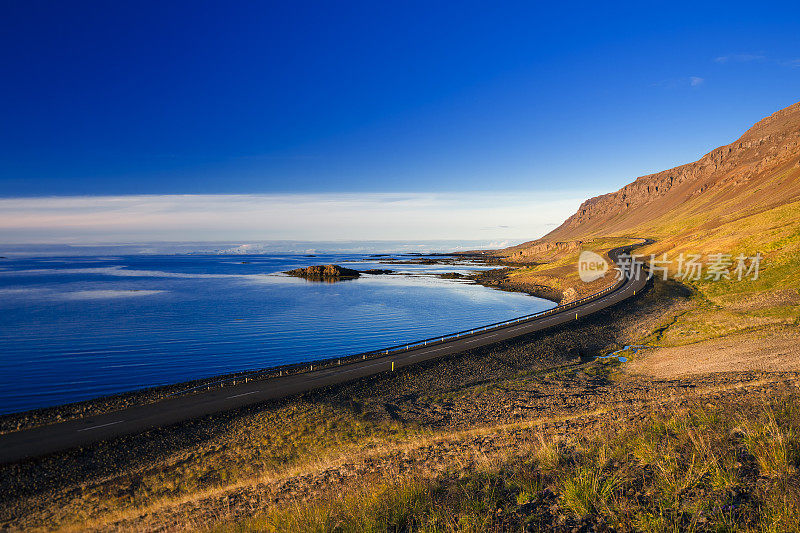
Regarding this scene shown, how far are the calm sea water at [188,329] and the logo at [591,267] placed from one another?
21.8 m

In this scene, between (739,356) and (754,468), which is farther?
(739,356)

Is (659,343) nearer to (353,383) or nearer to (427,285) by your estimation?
(353,383)

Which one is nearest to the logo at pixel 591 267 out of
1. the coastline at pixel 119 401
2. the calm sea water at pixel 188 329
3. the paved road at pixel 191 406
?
the calm sea water at pixel 188 329

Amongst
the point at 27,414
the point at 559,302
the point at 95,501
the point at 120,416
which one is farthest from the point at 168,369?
the point at 559,302

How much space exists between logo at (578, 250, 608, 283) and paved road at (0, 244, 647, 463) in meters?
64.1

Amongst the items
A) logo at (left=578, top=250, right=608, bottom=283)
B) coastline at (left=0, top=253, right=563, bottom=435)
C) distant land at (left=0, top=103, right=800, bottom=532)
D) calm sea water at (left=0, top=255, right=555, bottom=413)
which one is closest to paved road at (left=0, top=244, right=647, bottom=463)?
distant land at (left=0, top=103, right=800, bottom=532)

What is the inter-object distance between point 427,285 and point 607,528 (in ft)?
351

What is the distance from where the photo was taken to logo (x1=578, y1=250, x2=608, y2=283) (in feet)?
318

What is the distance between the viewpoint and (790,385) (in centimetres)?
1708

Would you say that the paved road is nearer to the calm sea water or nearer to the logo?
the calm sea water

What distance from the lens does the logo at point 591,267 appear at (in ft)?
318

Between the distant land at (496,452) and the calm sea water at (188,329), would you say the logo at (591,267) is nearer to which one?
the calm sea water at (188,329)

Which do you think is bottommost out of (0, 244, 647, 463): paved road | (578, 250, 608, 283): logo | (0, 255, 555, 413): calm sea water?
(0, 255, 555, 413): calm sea water

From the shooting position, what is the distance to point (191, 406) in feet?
85.3
